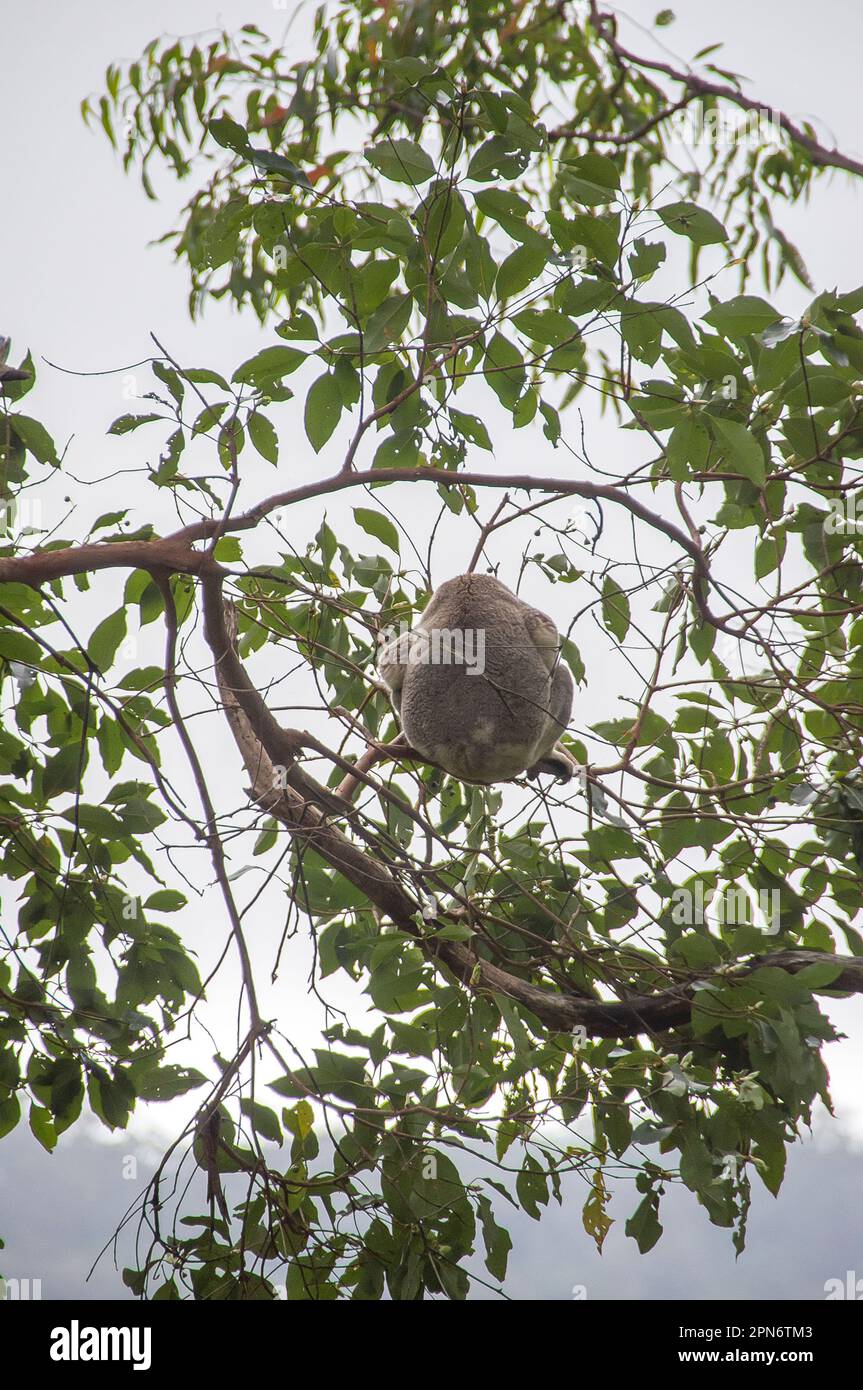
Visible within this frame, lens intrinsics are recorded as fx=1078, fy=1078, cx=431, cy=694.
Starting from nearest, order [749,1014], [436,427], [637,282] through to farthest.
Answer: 1. [637,282]
2. [749,1014]
3. [436,427]

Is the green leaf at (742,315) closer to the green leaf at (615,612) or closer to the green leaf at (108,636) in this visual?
the green leaf at (615,612)

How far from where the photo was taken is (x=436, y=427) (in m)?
2.31

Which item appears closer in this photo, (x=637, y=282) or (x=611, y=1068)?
(x=637, y=282)

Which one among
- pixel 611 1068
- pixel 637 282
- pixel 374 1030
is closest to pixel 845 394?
pixel 637 282

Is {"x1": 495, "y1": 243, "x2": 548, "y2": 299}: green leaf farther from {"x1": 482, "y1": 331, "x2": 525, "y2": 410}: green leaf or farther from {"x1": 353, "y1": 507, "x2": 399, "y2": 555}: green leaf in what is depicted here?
{"x1": 353, "y1": 507, "x2": 399, "y2": 555}: green leaf

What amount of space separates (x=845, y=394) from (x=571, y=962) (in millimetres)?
1559

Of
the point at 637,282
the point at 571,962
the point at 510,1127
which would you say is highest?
the point at 637,282

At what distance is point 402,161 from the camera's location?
181cm

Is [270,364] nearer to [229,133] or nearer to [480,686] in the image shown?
[229,133]

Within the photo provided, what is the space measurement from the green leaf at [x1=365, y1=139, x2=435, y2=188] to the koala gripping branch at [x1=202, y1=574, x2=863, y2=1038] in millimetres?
785

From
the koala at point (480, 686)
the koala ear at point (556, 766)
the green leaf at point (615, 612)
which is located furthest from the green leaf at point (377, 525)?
the koala ear at point (556, 766)

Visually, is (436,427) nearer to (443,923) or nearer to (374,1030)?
(443,923)

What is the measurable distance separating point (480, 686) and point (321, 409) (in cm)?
62
